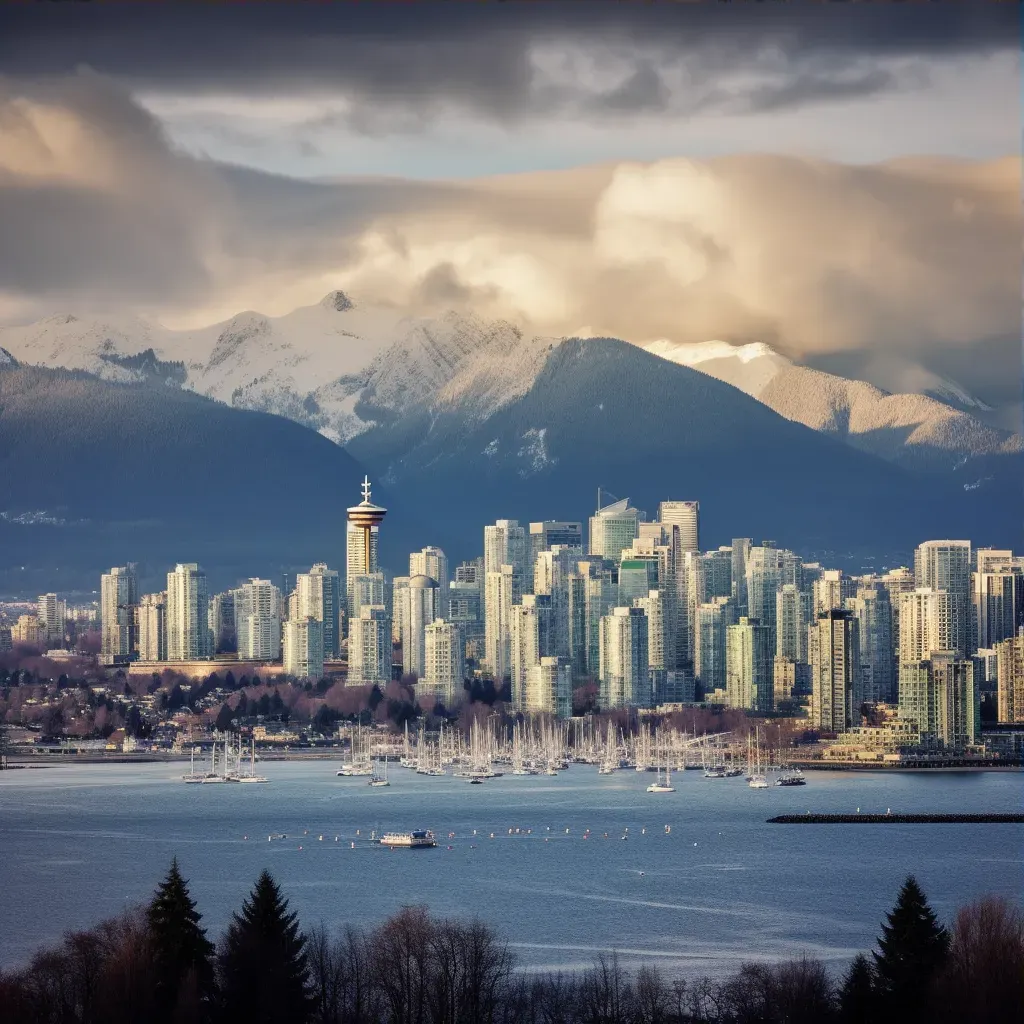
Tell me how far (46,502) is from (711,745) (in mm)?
22704

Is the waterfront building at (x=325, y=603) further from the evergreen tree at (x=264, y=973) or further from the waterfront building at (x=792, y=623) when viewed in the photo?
the evergreen tree at (x=264, y=973)

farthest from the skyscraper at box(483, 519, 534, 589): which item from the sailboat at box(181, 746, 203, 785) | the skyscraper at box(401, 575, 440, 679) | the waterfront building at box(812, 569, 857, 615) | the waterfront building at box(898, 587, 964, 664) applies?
the sailboat at box(181, 746, 203, 785)

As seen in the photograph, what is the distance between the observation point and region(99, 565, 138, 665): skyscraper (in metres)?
32.8

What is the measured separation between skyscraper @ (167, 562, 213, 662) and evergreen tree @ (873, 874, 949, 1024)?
24.4 metres

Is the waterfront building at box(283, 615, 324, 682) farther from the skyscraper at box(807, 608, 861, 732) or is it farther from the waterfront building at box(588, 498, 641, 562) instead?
the skyscraper at box(807, 608, 861, 732)

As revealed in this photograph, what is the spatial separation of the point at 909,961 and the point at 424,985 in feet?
4.95

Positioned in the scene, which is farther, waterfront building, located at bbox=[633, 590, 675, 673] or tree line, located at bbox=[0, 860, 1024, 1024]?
waterfront building, located at bbox=[633, 590, 675, 673]

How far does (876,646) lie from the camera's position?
2733cm

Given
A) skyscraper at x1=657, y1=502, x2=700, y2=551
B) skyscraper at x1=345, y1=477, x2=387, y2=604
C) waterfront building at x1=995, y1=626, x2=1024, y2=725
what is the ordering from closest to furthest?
waterfront building at x1=995, y1=626, x2=1024, y2=725 < skyscraper at x1=345, y1=477, x2=387, y2=604 < skyscraper at x1=657, y1=502, x2=700, y2=551

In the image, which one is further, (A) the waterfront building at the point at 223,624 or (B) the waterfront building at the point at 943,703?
(A) the waterfront building at the point at 223,624

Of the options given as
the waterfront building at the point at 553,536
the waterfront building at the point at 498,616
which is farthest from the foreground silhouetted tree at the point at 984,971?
the waterfront building at the point at 553,536

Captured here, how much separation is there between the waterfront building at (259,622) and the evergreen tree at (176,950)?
2386 centimetres

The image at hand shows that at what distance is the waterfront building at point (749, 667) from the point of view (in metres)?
27.1

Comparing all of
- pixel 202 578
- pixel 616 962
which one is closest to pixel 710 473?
pixel 202 578
